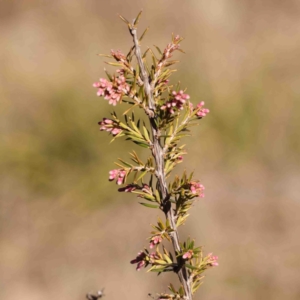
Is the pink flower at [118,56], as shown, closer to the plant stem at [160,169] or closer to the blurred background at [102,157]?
the plant stem at [160,169]

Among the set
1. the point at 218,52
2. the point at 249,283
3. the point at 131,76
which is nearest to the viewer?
the point at 131,76

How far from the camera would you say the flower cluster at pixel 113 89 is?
278 millimetres

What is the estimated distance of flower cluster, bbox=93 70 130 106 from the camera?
28 centimetres

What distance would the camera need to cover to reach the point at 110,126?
307 millimetres

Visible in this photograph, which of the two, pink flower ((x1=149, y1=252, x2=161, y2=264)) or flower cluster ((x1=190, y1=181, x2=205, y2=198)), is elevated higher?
flower cluster ((x1=190, y1=181, x2=205, y2=198))

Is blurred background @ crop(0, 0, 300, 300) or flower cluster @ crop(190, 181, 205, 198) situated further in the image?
blurred background @ crop(0, 0, 300, 300)

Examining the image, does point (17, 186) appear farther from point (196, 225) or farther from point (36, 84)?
point (196, 225)

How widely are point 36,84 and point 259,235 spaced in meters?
0.81

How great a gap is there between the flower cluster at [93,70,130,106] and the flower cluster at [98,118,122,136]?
0.09 ft

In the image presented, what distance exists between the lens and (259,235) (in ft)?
3.64

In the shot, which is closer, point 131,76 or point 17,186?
point 131,76

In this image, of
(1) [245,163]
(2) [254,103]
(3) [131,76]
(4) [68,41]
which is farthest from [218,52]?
(3) [131,76]

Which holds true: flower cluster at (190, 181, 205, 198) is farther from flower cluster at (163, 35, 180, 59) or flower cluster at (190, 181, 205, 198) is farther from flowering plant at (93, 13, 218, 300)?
flower cluster at (163, 35, 180, 59)

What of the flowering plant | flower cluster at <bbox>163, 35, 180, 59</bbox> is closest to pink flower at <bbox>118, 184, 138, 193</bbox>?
the flowering plant
